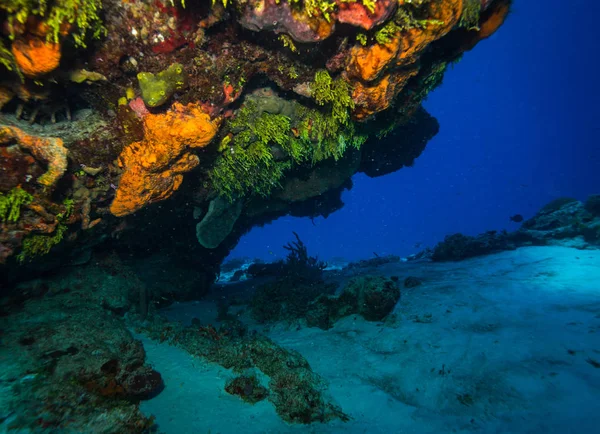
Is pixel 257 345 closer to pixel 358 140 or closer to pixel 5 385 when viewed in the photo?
pixel 5 385

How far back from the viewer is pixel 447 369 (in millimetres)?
5047

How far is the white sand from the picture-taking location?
389 cm

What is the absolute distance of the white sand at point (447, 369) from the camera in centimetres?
389

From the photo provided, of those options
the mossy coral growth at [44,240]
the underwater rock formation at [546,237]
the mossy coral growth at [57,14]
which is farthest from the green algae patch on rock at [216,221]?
the underwater rock formation at [546,237]

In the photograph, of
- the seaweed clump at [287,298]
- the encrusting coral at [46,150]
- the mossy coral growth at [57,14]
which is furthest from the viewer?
the seaweed clump at [287,298]

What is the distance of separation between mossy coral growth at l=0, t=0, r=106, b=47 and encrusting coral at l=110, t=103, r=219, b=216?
3.97 ft

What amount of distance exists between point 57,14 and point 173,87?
1.30 metres

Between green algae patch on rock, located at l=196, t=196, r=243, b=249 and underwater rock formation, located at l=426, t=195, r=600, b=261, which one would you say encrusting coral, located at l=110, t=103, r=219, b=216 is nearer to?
green algae patch on rock, located at l=196, t=196, r=243, b=249

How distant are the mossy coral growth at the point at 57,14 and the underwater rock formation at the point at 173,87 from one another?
1 centimetres

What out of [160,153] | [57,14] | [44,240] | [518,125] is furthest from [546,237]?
[518,125]

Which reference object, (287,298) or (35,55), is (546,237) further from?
(35,55)

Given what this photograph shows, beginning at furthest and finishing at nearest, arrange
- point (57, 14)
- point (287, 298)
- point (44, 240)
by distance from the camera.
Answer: point (287, 298), point (44, 240), point (57, 14)

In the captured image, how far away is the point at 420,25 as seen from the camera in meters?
3.44

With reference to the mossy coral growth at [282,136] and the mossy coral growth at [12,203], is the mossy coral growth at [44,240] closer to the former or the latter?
the mossy coral growth at [12,203]
